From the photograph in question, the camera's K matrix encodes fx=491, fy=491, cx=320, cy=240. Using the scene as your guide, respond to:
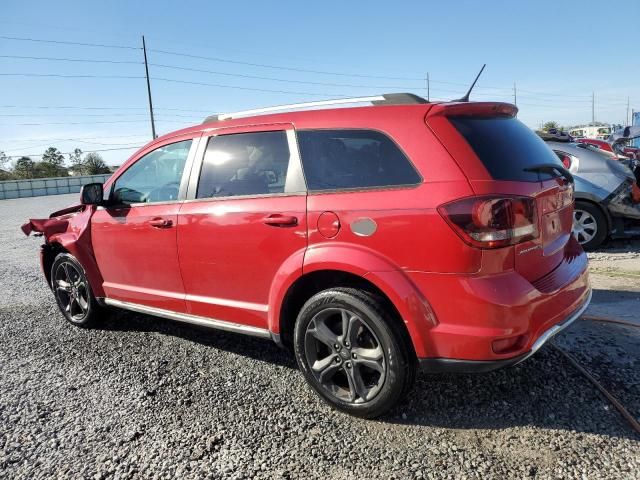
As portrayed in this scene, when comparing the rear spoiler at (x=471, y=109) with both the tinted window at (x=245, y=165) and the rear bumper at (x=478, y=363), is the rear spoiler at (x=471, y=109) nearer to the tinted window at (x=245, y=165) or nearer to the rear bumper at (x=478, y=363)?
the tinted window at (x=245, y=165)

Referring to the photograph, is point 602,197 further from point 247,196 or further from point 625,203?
point 247,196

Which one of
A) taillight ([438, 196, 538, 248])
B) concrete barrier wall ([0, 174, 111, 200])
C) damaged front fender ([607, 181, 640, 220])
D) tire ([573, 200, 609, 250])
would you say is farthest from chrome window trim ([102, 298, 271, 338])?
concrete barrier wall ([0, 174, 111, 200])

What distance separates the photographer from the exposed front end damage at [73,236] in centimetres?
440

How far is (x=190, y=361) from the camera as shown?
3768 millimetres

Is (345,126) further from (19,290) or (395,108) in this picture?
(19,290)

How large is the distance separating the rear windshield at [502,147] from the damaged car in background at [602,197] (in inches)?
162

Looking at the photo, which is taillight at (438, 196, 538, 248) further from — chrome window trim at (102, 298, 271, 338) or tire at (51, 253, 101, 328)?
tire at (51, 253, 101, 328)

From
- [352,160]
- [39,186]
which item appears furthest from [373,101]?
[39,186]

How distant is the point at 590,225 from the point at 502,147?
472 cm

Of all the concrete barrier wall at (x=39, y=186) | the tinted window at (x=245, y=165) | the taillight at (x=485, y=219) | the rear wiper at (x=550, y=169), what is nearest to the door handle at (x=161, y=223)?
the tinted window at (x=245, y=165)

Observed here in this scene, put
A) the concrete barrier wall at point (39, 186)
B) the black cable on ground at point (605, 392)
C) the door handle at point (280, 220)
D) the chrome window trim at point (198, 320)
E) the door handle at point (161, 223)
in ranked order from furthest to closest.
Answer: the concrete barrier wall at point (39, 186) → the door handle at point (161, 223) → the chrome window trim at point (198, 320) → the door handle at point (280, 220) → the black cable on ground at point (605, 392)

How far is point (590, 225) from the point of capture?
6582mm

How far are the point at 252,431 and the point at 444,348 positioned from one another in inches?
46.5

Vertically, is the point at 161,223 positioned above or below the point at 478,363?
above
